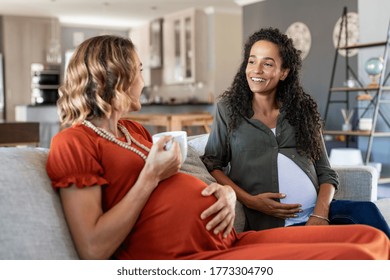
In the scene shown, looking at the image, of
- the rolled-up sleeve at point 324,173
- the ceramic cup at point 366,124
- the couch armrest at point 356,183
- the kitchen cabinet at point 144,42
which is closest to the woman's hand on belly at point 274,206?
the rolled-up sleeve at point 324,173

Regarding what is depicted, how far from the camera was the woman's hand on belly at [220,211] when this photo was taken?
4.09ft

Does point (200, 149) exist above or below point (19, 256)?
above

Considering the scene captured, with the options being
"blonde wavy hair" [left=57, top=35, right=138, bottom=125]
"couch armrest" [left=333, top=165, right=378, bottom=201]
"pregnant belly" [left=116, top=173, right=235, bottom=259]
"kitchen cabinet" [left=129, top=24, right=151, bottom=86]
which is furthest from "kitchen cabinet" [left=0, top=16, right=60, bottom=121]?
"pregnant belly" [left=116, top=173, right=235, bottom=259]

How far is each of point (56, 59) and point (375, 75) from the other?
6761mm

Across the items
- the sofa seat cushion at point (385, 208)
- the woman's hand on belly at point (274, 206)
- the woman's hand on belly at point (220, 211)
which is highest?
the woman's hand on belly at point (220, 211)

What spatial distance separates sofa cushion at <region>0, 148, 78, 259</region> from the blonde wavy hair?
0.60ft

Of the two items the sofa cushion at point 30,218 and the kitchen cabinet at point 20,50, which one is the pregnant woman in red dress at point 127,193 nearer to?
the sofa cushion at point 30,218

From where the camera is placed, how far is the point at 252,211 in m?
1.92

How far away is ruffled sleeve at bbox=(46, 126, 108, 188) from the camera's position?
3.76 ft

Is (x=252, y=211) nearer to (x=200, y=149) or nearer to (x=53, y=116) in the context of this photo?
(x=200, y=149)

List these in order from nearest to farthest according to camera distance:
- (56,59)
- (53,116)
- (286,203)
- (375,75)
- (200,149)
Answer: (286,203) < (200,149) < (375,75) < (53,116) < (56,59)

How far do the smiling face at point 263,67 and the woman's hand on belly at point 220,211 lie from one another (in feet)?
2.31

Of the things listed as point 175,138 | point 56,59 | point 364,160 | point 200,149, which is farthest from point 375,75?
point 56,59

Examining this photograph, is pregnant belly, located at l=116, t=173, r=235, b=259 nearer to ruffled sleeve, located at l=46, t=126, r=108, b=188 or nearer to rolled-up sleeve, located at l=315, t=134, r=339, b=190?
ruffled sleeve, located at l=46, t=126, r=108, b=188
